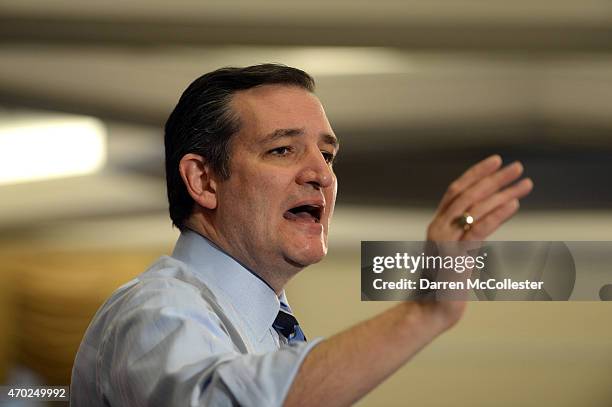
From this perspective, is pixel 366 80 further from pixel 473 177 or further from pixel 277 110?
pixel 473 177

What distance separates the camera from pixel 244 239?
1.00 metres

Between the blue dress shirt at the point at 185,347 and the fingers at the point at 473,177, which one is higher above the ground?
the fingers at the point at 473,177

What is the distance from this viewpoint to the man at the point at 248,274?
0.64 meters

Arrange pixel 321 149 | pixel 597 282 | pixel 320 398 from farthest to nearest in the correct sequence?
pixel 597 282 < pixel 321 149 < pixel 320 398

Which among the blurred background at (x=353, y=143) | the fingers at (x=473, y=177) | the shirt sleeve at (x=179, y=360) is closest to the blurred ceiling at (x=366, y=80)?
the blurred background at (x=353, y=143)

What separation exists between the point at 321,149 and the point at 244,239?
0.13 metres

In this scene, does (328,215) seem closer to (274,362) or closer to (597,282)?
(274,362)

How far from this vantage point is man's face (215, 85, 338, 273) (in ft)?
3.20

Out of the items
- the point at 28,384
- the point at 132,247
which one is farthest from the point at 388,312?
the point at 28,384

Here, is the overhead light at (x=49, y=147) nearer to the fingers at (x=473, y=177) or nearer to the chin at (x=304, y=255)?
the chin at (x=304, y=255)

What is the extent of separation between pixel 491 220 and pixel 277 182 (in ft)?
1.38

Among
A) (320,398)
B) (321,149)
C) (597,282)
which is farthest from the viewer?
(597,282)

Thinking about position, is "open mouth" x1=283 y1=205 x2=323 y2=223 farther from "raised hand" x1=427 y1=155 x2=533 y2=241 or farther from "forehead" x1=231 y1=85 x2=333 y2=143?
"raised hand" x1=427 y1=155 x2=533 y2=241

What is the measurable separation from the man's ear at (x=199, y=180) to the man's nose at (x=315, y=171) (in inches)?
4.7
